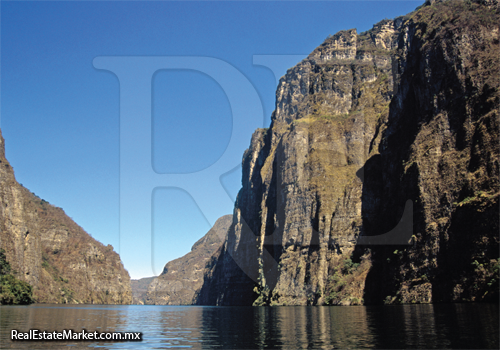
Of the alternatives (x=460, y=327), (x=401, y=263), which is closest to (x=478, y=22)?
(x=401, y=263)

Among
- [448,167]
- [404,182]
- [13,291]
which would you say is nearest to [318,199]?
[404,182]

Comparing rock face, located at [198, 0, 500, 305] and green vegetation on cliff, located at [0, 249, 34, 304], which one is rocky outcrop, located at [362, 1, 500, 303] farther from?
green vegetation on cliff, located at [0, 249, 34, 304]

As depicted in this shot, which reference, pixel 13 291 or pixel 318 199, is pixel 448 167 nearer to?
pixel 318 199

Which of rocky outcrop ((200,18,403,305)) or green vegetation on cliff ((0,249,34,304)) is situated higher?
rocky outcrop ((200,18,403,305))

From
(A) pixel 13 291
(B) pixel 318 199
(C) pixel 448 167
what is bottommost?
(A) pixel 13 291

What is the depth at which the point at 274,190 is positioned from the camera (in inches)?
7835

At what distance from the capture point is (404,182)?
11412cm

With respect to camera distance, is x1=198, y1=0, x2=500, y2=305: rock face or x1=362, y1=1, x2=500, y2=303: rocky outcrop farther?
x1=198, y1=0, x2=500, y2=305: rock face

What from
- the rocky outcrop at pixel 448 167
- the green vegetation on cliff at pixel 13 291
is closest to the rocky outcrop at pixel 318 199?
the rocky outcrop at pixel 448 167

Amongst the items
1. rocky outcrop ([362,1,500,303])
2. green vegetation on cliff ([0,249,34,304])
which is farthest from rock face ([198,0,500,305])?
green vegetation on cliff ([0,249,34,304])

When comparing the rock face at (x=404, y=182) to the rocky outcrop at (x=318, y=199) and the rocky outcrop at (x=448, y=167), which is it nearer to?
the rocky outcrop at (x=448, y=167)

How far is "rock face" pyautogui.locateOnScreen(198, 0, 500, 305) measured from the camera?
8688cm

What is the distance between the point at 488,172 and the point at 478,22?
4788cm

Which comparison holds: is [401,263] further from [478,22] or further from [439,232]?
[478,22]
